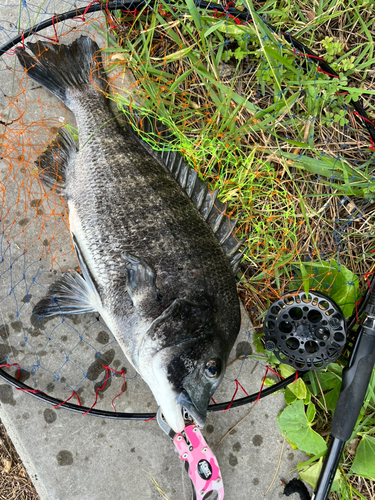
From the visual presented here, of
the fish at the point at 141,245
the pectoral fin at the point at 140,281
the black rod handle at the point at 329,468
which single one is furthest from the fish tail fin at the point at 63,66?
the black rod handle at the point at 329,468

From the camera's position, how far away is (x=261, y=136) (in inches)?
106

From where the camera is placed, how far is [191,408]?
1.90 metres

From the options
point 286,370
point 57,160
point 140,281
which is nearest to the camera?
point 140,281

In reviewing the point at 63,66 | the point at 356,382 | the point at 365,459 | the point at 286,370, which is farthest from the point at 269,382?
the point at 63,66

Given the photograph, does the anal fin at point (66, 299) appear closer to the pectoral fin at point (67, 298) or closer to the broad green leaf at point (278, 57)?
the pectoral fin at point (67, 298)

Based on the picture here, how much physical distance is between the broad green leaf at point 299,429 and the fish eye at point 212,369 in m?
0.93

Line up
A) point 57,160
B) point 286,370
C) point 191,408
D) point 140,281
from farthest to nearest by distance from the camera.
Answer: point 286,370, point 57,160, point 140,281, point 191,408

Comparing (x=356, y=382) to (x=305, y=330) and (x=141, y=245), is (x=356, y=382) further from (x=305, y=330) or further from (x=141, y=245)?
(x=141, y=245)

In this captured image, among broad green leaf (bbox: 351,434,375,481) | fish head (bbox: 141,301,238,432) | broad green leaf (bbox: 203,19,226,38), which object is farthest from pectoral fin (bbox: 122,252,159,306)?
broad green leaf (bbox: 351,434,375,481)

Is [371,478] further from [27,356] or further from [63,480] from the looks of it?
[27,356]

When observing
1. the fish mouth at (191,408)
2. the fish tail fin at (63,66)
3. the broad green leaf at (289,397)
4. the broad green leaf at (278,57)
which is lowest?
the broad green leaf at (289,397)

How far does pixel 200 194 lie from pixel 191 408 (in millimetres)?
1329

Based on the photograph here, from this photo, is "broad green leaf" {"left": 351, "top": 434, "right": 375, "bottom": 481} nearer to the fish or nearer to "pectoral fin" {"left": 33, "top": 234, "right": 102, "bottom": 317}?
the fish

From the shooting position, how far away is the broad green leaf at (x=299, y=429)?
250 cm
